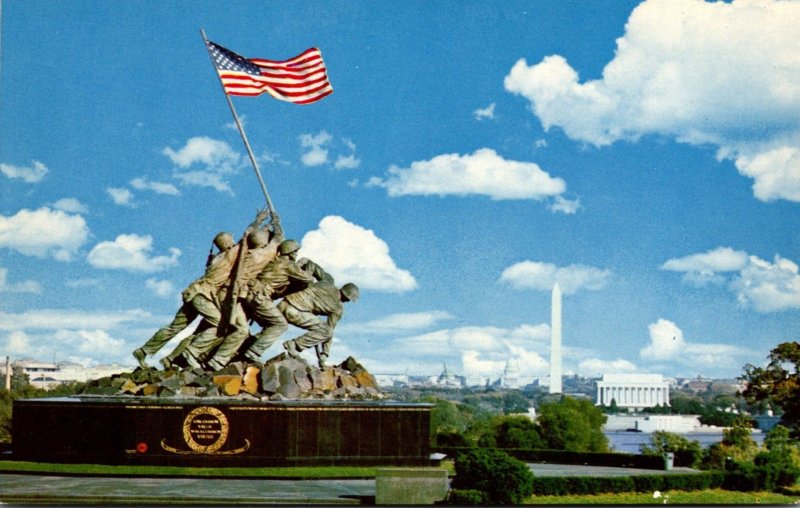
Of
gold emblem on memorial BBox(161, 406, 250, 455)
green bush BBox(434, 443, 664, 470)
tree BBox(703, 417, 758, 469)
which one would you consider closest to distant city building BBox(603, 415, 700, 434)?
tree BBox(703, 417, 758, 469)

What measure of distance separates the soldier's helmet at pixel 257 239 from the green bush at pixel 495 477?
7379 millimetres

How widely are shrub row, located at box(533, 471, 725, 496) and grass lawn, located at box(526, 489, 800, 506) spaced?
11cm

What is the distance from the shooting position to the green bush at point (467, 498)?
14602mm

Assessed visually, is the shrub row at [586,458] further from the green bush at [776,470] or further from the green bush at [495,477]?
the green bush at [495,477]

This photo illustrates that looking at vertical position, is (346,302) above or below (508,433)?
above

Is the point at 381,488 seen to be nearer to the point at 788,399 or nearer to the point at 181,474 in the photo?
the point at 181,474

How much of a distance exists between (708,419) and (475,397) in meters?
17.6

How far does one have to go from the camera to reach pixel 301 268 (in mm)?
20984

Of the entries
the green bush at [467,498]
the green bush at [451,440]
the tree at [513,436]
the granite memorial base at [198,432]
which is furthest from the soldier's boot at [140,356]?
the tree at [513,436]

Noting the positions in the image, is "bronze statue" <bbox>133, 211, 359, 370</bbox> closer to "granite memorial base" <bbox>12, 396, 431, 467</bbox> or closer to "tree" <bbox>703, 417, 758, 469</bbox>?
"granite memorial base" <bbox>12, 396, 431, 467</bbox>

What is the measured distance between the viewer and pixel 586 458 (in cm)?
2370

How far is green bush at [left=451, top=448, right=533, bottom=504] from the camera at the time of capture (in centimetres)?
1485

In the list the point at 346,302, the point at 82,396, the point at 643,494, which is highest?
the point at 346,302

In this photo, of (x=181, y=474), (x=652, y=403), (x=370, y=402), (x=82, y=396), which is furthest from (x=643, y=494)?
(x=652, y=403)
